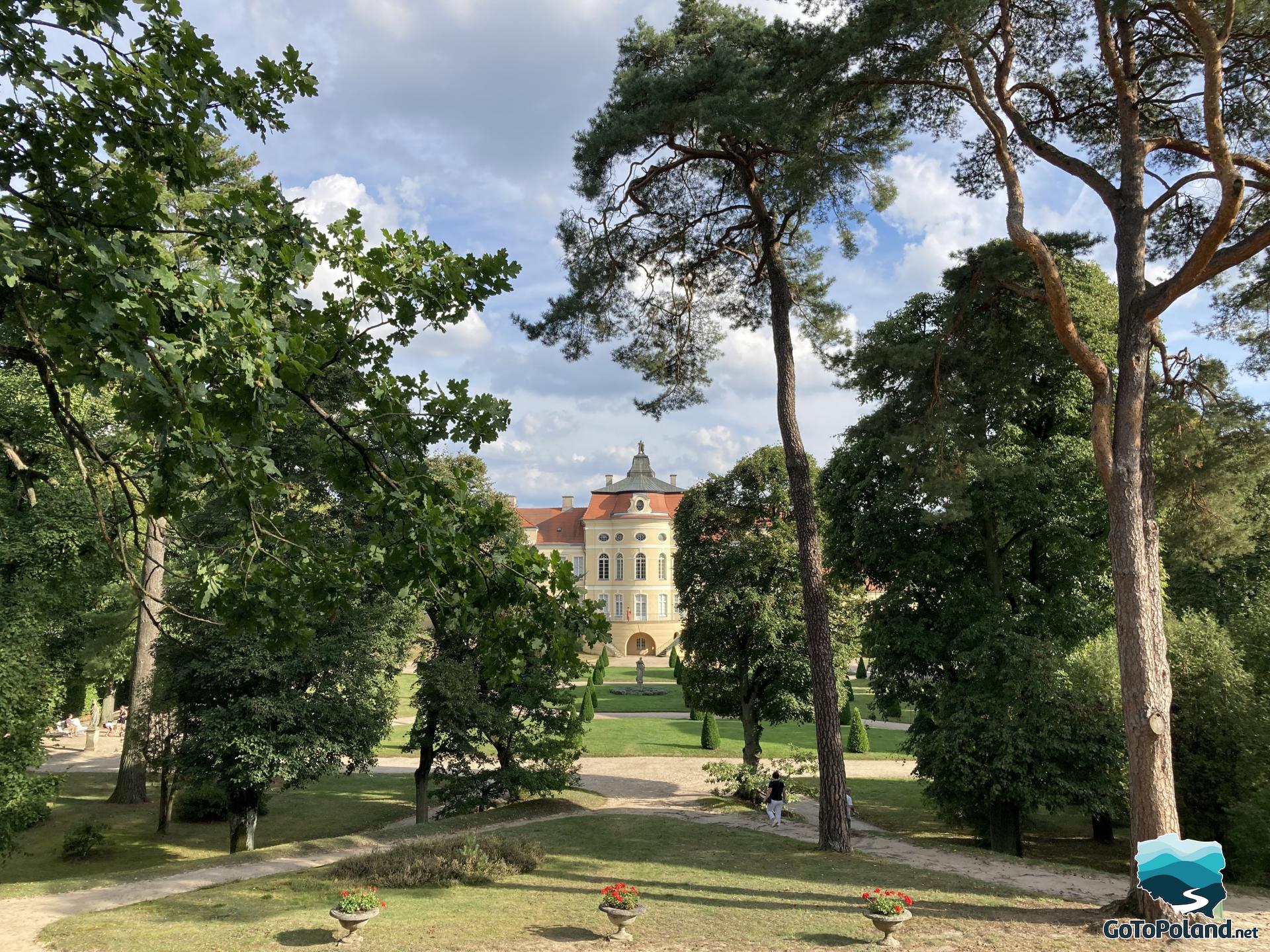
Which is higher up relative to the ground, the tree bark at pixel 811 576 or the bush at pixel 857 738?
the tree bark at pixel 811 576

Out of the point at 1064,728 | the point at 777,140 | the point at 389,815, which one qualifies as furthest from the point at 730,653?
the point at 777,140

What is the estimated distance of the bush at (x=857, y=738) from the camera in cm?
2731

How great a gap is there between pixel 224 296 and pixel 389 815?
63.8ft

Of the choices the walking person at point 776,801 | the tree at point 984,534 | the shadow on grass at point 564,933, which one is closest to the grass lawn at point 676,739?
the walking person at point 776,801

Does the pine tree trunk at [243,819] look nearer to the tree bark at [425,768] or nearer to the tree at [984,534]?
the tree bark at [425,768]

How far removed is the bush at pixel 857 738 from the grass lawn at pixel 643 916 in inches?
589

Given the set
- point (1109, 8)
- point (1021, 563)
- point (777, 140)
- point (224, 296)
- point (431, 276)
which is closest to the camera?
point (224, 296)

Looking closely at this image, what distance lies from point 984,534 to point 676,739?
53.1ft

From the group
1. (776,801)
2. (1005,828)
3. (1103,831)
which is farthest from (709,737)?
(1005,828)

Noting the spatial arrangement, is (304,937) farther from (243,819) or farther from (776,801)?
(776,801)

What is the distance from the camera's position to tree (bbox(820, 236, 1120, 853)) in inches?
525

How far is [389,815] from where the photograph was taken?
20.0m

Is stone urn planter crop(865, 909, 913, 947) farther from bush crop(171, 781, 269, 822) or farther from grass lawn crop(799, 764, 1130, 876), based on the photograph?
bush crop(171, 781, 269, 822)

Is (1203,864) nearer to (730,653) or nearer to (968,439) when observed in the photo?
(968,439)
